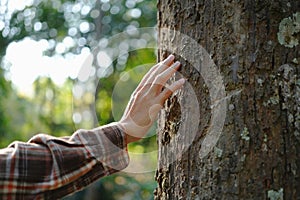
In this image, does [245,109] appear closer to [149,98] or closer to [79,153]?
[149,98]

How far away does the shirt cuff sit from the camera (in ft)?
3.55

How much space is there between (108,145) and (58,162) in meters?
0.12

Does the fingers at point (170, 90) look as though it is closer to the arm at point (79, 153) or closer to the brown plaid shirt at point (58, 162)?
the arm at point (79, 153)

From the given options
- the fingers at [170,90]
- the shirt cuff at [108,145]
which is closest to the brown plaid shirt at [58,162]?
the shirt cuff at [108,145]

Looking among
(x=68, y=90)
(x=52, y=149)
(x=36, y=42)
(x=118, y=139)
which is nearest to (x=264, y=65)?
(x=118, y=139)

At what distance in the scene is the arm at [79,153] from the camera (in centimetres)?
100

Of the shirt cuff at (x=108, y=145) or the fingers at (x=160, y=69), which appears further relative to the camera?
the fingers at (x=160, y=69)

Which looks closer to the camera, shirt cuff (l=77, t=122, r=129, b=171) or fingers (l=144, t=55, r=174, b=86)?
shirt cuff (l=77, t=122, r=129, b=171)

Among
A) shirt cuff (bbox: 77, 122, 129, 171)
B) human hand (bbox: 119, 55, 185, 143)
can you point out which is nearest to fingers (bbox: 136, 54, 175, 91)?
human hand (bbox: 119, 55, 185, 143)

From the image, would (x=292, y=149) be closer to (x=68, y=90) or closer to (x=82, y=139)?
(x=82, y=139)

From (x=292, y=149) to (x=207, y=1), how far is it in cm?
35

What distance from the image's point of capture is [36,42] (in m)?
5.96

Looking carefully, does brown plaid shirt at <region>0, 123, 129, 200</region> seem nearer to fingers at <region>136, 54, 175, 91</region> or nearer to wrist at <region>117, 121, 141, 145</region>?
wrist at <region>117, 121, 141, 145</region>

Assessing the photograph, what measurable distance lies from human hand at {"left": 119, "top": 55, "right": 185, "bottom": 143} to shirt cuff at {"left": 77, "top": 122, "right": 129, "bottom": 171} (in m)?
0.03
